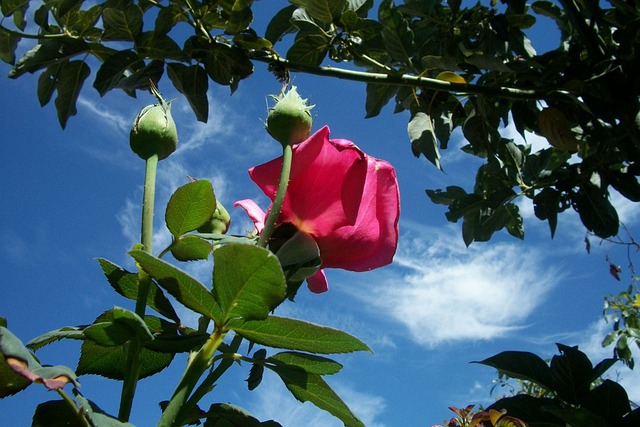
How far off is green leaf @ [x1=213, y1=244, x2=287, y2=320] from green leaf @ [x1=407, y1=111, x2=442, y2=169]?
0.92m

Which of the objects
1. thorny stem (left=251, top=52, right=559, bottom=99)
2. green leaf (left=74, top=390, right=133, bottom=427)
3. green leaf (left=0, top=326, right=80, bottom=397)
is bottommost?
green leaf (left=74, top=390, right=133, bottom=427)

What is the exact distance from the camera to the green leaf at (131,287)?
38cm

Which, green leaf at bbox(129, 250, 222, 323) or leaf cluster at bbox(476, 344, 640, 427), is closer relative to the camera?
green leaf at bbox(129, 250, 222, 323)

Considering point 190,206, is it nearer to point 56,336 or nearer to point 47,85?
point 56,336

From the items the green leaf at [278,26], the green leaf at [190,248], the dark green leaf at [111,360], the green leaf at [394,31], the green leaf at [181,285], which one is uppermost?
the green leaf at [278,26]

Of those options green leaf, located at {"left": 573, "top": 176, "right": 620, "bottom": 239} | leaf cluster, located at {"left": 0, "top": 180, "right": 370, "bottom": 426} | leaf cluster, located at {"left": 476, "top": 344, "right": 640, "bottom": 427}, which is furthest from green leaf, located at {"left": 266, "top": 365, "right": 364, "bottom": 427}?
green leaf, located at {"left": 573, "top": 176, "right": 620, "bottom": 239}

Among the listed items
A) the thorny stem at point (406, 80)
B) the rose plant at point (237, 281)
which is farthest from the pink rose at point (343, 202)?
the thorny stem at point (406, 80)

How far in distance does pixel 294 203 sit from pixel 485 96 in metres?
1.00

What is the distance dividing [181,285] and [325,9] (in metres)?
0.86

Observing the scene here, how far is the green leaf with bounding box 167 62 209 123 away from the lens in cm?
111

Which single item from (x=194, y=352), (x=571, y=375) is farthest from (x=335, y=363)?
(x=571, y=375)

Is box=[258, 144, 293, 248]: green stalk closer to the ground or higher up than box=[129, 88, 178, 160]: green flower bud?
closer to the ground

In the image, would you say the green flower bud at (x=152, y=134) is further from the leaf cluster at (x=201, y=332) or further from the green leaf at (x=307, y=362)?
the green leaf at (x=307, y=362)

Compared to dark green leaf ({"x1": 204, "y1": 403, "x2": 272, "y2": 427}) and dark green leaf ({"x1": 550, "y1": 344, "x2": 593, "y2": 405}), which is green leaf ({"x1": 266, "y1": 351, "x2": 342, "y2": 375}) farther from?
dark green leaf ({"x1": 550, "y1": 344, "x2": 593, "y2": 405})
